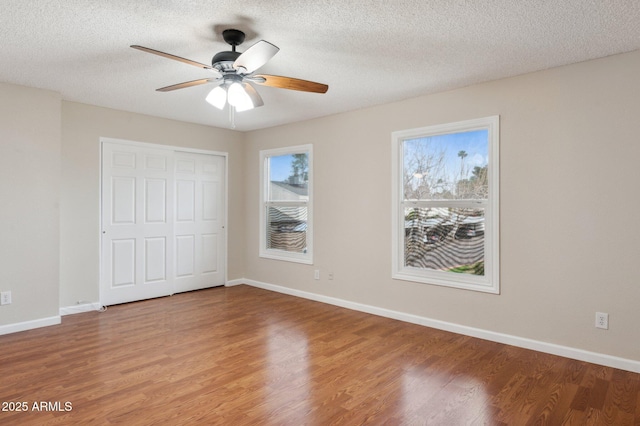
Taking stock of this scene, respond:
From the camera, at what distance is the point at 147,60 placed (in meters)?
3.10

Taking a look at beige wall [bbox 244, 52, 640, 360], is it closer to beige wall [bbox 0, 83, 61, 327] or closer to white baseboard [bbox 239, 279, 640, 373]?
white baseboard [bbox 239, 279, 640, 373]

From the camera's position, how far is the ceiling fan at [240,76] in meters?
2.39

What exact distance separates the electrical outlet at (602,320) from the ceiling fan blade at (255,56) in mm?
3110

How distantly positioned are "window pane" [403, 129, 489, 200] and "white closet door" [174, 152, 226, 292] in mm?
3007

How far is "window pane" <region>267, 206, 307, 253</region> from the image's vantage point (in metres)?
5.36

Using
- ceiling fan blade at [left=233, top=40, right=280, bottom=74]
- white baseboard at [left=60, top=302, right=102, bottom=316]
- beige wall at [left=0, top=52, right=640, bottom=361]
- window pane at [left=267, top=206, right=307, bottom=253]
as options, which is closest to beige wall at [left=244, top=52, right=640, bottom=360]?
beige wall at [left=0, top=52, right=640, bottom=361]

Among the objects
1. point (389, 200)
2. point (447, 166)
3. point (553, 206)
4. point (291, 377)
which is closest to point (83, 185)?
point (291, 377)

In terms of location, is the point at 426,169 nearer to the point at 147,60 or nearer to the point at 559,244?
the point at 559,244

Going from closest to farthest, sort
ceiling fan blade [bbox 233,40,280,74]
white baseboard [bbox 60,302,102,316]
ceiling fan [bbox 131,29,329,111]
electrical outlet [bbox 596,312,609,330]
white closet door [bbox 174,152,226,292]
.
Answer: ceiling fan blade [bbox 233,40,280,74] → ceiling fan [bbox 131,29,329,111] → electrical outlet [bbox 596,312,609,330] → white baseboard [bbox 60,302,102,316] → white closet door [bbox 174,152,226,292]

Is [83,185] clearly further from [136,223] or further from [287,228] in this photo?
[287,228]

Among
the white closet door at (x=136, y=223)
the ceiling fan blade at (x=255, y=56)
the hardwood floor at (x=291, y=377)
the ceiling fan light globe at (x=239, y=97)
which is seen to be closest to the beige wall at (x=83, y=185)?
the white closet door at (x=136, y=223)

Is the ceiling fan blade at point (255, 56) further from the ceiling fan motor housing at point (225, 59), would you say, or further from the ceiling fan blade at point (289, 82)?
the ceiling fan blade at point (289, 82)

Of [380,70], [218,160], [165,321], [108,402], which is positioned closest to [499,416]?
[108,402]

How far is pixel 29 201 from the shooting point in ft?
12.5
